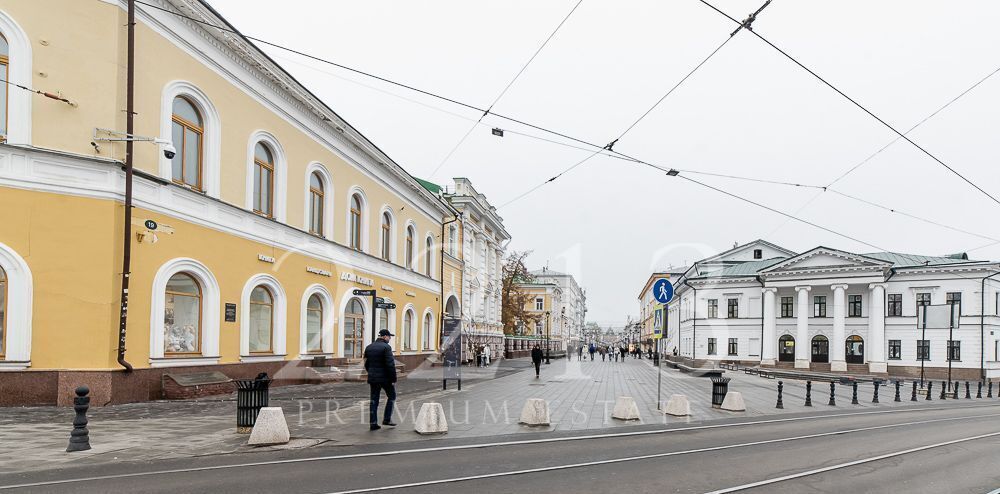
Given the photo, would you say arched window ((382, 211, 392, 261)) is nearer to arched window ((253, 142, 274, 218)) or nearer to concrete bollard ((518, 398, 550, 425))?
arched window ((253, 142, 274, 218))

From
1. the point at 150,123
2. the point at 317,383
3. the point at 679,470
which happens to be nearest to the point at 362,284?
the point at 317,383

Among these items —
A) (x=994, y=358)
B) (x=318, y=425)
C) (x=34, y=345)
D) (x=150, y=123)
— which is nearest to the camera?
(x=318, y=425)

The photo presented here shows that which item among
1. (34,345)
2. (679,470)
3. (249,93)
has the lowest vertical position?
(679,470)

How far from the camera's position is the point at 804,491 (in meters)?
7.73

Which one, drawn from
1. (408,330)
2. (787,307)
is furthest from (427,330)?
(787,307)

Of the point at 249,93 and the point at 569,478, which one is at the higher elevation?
the point at 249,93

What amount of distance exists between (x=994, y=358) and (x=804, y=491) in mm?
54082

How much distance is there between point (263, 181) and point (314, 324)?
593 centimetres

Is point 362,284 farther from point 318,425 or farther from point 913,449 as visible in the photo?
point 913,449

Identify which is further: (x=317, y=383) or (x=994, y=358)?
(x=994, y=358)

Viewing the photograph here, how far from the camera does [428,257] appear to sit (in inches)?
1542

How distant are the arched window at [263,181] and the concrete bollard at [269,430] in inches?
452

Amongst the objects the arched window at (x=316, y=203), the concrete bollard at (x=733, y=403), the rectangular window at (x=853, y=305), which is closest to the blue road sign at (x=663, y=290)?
the concrete bollard at (x=733, y=403)

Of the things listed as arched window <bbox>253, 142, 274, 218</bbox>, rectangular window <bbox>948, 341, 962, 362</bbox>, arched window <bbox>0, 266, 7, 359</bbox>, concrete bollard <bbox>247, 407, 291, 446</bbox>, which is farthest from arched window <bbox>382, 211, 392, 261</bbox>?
rectangular window <bbox>948, 341, 962, 362</bbox>
